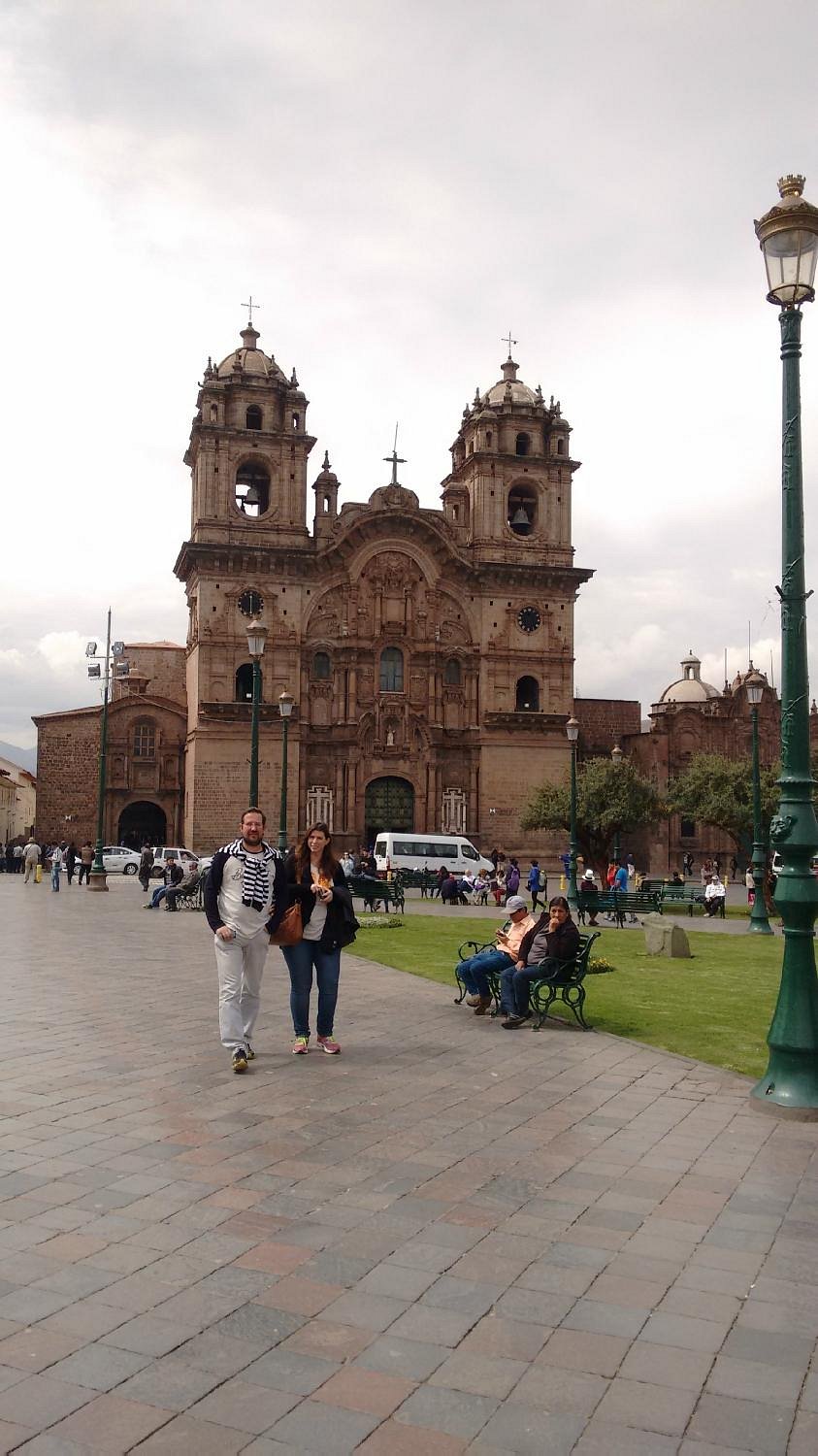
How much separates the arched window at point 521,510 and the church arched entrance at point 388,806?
12298mm

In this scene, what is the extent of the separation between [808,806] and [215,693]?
127 feet

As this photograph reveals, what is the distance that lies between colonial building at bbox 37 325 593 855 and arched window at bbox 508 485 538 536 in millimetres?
96

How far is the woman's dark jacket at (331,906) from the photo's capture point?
877 cm

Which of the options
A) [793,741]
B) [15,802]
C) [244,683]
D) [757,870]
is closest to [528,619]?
[244,683]

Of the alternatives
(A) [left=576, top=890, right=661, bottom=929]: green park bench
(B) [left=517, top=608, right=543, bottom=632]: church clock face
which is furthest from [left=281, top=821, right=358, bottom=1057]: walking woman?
(B) [left=517, top=608, right=543, bottom=632]: church clock face

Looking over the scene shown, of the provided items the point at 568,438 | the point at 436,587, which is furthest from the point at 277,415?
the point at 568,438

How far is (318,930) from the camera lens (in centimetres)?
884

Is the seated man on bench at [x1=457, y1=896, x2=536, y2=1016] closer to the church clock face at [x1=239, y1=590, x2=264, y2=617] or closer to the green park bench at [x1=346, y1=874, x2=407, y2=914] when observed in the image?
the green park bench at [x1=346, y1=874, x2=407, y2=914]

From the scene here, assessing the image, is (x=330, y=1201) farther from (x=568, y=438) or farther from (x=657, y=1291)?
(x=568, y=438)

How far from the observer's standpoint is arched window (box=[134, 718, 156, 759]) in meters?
48.8

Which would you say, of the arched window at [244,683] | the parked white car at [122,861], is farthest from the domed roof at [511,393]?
the parked white car at [122,861]

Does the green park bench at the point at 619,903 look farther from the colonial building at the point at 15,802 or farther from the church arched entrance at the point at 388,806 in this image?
the colonial building at the point at 15,802

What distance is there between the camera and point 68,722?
49.4 m

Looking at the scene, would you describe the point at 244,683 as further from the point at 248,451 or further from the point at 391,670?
the point at 248,451
